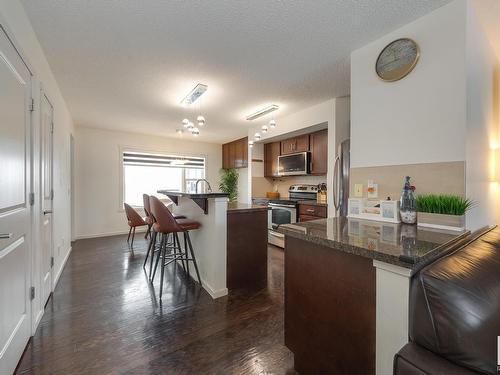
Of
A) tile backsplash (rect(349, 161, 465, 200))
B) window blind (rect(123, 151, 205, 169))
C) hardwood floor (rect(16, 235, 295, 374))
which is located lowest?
hardwood floor (rect(16, 235, 295, 374))

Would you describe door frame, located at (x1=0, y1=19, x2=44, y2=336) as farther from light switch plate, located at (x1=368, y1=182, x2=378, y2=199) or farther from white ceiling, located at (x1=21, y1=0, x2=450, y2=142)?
light switch plate, located at (x1=368, y1=182, x2=378, y2=199)

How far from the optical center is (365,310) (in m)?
0.97

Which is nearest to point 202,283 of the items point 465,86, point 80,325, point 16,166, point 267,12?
point 80,325

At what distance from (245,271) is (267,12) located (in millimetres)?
2366

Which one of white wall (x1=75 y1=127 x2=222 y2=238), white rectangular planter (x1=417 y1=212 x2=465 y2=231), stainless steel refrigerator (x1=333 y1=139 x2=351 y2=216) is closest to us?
white rectangular planter (x1=417 y1=212 x2=465 y2=231)

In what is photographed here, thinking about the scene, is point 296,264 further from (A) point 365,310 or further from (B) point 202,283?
(B) point 202,283

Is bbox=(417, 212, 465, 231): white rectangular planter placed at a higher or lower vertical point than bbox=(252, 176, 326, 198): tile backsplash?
lower

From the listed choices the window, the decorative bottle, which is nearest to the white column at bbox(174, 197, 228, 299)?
the decorative bottle

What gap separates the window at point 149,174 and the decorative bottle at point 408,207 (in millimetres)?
4186

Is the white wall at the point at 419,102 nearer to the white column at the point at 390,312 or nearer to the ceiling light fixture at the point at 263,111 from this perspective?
the white column at the point at 390,312

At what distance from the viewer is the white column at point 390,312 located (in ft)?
2.70

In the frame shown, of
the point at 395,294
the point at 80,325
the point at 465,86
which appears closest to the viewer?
the point at 395,294

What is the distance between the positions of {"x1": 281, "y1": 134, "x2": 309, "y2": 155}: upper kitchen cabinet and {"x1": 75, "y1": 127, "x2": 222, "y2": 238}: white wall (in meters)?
3.13

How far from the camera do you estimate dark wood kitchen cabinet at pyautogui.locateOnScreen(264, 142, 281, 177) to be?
473 centimetres
